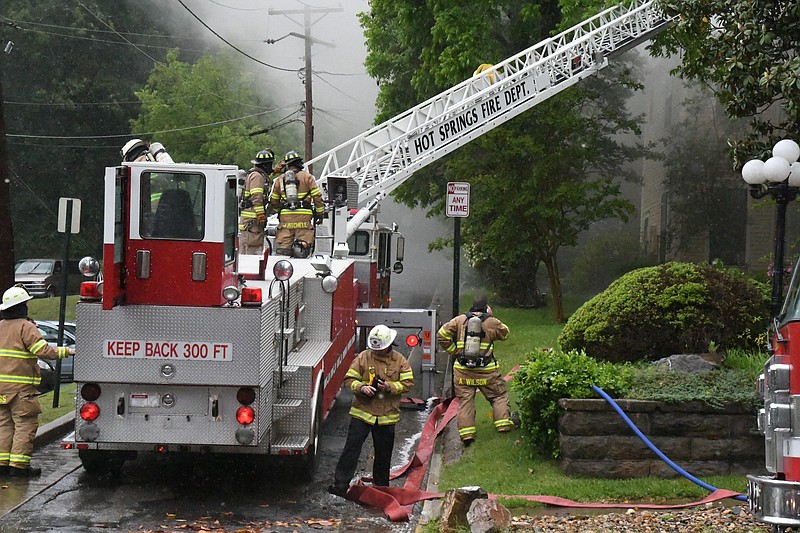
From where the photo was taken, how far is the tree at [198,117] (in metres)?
36.0

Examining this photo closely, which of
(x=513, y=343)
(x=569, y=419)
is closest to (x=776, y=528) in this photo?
(x=569, y=419)

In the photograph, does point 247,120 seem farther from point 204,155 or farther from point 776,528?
point 776,528

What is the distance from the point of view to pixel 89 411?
8.17 metres

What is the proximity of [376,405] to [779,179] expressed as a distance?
3965 mm

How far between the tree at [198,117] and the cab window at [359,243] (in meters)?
18.8

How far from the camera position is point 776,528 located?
639 centimetres

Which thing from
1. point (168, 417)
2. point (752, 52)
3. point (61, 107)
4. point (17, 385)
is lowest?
point (168, 417)

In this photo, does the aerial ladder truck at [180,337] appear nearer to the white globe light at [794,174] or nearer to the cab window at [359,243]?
the white globe light at [794,174]

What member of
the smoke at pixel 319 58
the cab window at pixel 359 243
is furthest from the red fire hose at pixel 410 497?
the smoke at pixel 319 58

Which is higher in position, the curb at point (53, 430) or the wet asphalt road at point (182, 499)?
the curb at point (53, 430)

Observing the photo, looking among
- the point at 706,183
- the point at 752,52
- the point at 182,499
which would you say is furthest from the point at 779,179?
the point at 706,183

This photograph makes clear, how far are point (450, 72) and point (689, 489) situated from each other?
14.4 meters

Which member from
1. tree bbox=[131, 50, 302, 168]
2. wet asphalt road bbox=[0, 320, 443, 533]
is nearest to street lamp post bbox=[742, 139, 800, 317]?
wet asphalt road bbox=[0, 320, 443, 533]

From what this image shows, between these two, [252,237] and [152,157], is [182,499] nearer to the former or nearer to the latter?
[152,157]
